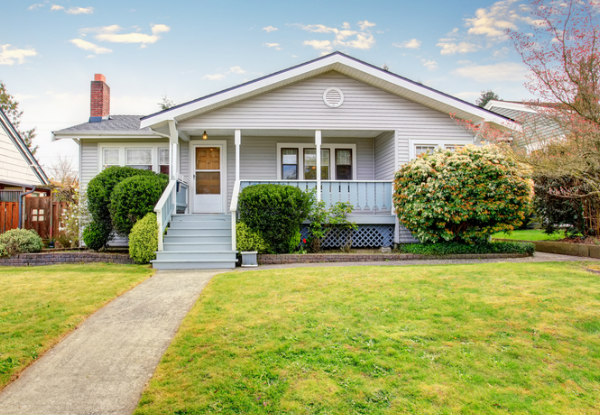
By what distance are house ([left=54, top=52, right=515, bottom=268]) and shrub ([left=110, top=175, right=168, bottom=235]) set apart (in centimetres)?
47

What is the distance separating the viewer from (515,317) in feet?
15.7

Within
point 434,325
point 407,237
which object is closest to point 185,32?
point 407,237

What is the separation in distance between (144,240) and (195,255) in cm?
132

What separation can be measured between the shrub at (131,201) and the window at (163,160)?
9.21 ft

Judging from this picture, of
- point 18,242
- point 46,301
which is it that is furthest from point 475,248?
point 18,242

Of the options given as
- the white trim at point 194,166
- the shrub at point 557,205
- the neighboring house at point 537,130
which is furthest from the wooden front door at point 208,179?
the shrub at point 557,205

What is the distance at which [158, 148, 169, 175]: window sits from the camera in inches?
519

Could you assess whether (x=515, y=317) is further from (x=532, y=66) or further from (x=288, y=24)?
(x=288, y=24)

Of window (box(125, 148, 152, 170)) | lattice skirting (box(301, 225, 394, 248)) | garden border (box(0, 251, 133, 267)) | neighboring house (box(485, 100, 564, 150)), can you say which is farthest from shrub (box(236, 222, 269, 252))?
neighboring house (box(485, 100, 564, 150))

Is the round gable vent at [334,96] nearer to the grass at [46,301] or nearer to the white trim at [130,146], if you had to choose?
the white trim at [130,146]

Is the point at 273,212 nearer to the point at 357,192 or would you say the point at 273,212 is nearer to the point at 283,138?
the point at 357,192

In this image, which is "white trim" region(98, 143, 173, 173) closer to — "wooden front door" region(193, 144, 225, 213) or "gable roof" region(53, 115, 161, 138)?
"gable roof" region(53, 115, 161, 138)

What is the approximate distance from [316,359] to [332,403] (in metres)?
0.71

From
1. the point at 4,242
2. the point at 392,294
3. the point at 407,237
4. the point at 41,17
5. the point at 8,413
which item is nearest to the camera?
the point at 8,413
